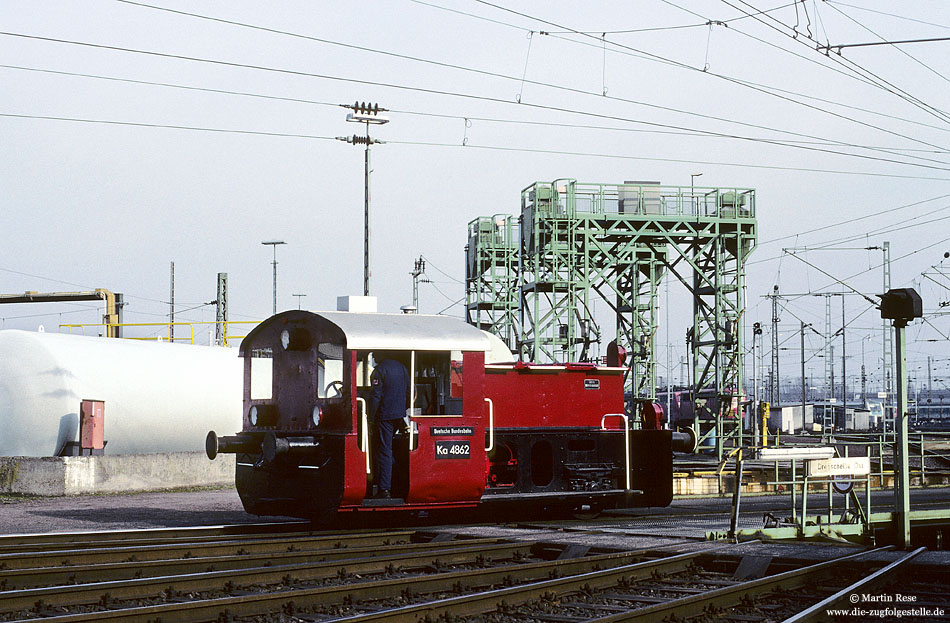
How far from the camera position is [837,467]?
13.3 metres

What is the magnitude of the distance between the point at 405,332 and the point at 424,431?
1269 millimetres

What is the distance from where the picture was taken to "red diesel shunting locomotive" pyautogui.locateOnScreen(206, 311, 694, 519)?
12.9 m

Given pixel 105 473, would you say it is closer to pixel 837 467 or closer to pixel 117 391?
pixel 117 391

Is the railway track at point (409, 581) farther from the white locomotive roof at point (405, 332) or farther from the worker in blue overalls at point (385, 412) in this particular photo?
the white locomotive roof at point (405, 332)

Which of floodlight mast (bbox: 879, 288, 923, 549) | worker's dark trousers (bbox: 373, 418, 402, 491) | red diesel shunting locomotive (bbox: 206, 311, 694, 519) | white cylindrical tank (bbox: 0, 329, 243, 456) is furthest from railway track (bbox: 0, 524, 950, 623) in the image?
white cylindrical tank (bbox: 0, 329, 243, 456)

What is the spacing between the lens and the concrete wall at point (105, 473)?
20203 millimetres

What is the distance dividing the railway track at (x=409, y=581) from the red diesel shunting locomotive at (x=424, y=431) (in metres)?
1.00

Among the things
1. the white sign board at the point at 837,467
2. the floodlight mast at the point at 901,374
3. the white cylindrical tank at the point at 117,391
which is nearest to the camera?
the floodlight mast at the point at 901,374

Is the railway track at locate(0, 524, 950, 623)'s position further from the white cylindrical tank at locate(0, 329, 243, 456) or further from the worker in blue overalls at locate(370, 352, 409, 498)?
the white cylindrical tank at locate(0, 329, 243, 456)

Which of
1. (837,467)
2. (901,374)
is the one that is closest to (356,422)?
(837,467)

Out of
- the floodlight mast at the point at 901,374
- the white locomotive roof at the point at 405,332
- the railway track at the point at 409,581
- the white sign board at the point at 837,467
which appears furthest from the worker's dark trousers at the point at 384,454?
the floodlight mast at the point at 901,374

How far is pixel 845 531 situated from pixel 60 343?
15128 mm

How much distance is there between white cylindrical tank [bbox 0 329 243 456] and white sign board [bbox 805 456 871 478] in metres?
14.0

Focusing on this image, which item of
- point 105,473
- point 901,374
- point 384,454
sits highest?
point 901,374
